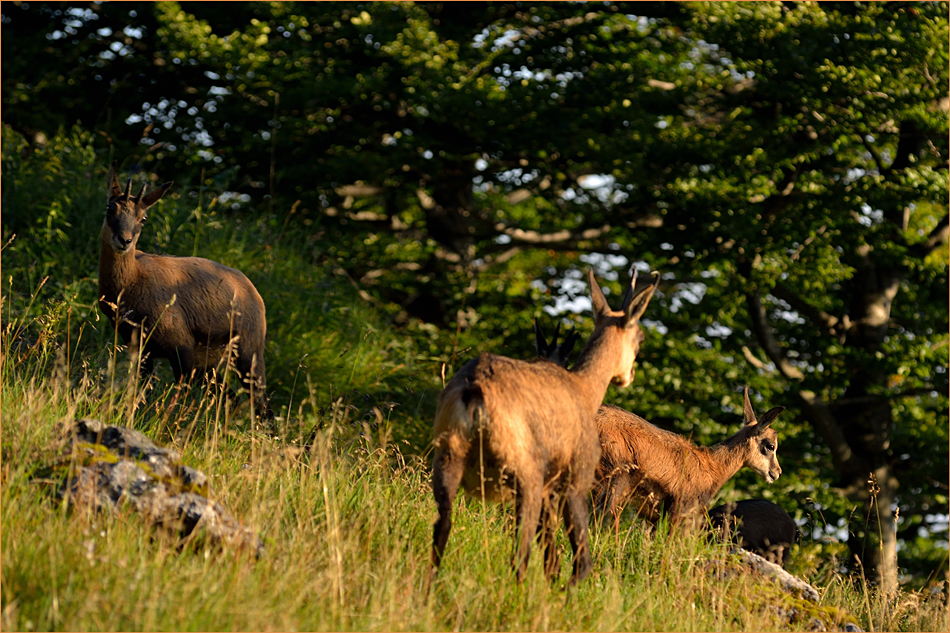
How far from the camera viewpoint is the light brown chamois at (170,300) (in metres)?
7.09

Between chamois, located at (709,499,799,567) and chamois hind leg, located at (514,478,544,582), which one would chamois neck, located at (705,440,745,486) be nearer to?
chamois, located at (709,499,799,567)

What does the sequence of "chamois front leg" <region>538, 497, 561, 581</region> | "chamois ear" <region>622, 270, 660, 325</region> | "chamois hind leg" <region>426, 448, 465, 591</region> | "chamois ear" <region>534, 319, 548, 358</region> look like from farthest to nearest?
1. "chamois ear" <region>534, 319, 548, 358</region>
2. "chamois ear" <region>622, 270, 660, 325</region>
3. "chamois front leg" <region>538, 497, 561, 581</region>
4. "chamois hind leg" <region>426, 448, 465, 591</region>

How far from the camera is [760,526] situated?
8.42 m

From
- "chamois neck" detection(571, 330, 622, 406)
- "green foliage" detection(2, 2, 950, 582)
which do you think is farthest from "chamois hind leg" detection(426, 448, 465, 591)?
"green foliage" detection(2, 2, 950, 582)

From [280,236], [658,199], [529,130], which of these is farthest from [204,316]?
[658,199]

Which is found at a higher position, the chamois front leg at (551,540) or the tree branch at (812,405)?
the chamois front leg at (551,540)

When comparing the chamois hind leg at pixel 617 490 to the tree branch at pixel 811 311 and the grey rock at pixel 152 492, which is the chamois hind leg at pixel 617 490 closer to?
the grey rock at pixel 152 492

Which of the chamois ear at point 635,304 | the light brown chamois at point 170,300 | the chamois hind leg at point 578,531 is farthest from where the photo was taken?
the light brown chamois at point 170,300

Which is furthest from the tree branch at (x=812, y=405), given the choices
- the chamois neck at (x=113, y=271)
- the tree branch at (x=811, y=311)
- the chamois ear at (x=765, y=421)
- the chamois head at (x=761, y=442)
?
the chamois neck at (x=113, y=271)

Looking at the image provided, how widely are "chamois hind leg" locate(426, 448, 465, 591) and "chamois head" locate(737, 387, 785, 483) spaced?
4910 mm

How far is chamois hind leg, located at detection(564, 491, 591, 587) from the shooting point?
4.69m

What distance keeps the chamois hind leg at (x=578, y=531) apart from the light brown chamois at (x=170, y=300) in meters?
3.09

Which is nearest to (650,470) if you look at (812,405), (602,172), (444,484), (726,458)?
(726,458)

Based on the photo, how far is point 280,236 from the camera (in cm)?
1278
